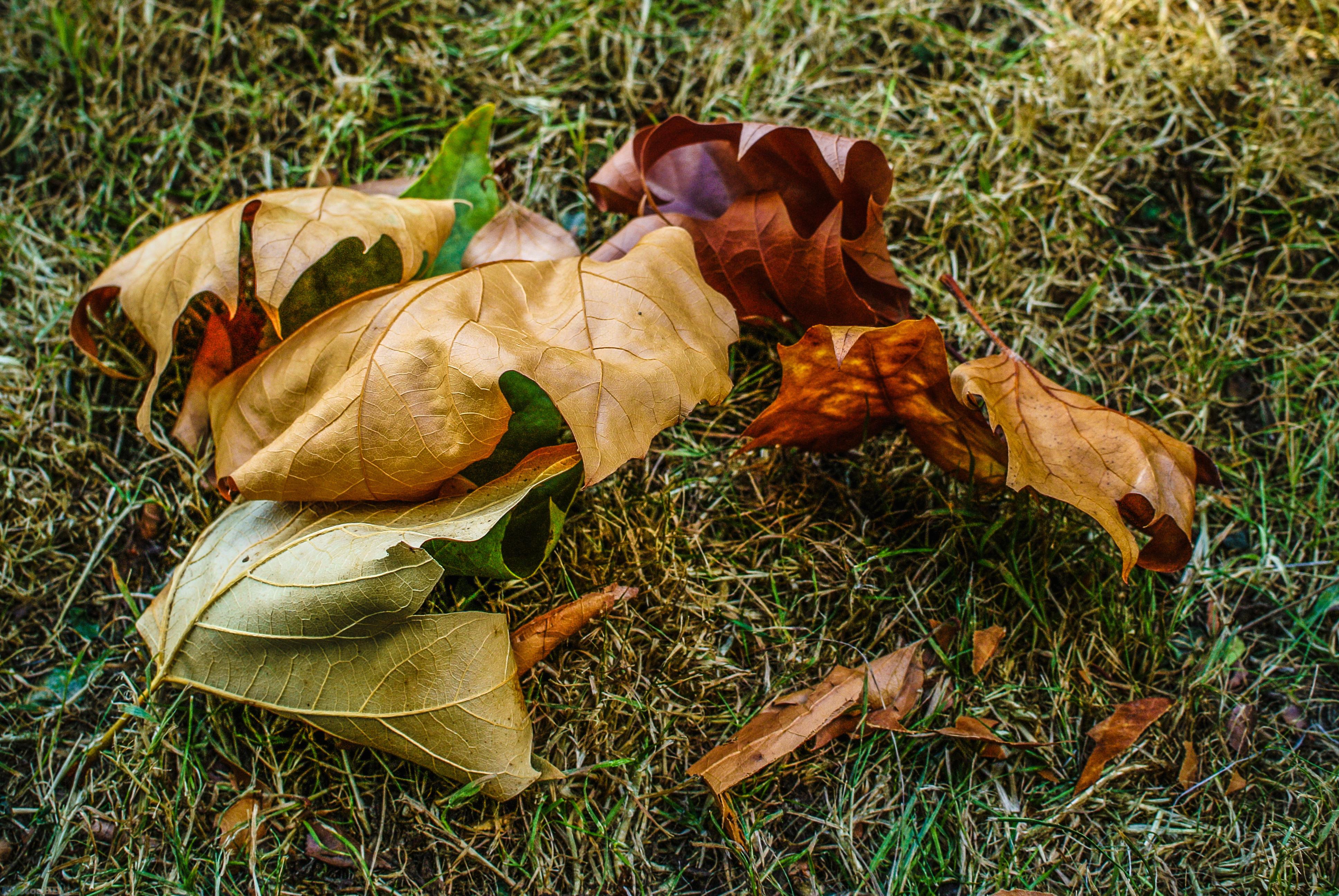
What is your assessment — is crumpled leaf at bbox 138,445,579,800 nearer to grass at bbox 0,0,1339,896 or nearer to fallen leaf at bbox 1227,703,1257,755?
grass at bbox 0,0,1339,896

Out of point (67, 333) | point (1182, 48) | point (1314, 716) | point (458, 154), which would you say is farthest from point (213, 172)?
point (1314, 716)

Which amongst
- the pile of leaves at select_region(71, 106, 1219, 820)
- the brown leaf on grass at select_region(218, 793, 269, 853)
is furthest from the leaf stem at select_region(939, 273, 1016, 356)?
the brown leaf on grass at select_region(218, 793, 269, 853)

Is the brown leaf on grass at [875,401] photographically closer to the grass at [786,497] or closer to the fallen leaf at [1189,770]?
the grass at [786,497]

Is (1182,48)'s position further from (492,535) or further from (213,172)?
(213,172)

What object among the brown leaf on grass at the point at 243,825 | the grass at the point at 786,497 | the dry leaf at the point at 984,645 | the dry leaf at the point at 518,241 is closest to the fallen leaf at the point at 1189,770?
the grass at the point at 786,497

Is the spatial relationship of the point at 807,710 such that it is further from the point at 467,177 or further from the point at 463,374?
the point at 467,177

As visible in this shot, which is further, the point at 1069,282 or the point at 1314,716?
the point at 1069,282
